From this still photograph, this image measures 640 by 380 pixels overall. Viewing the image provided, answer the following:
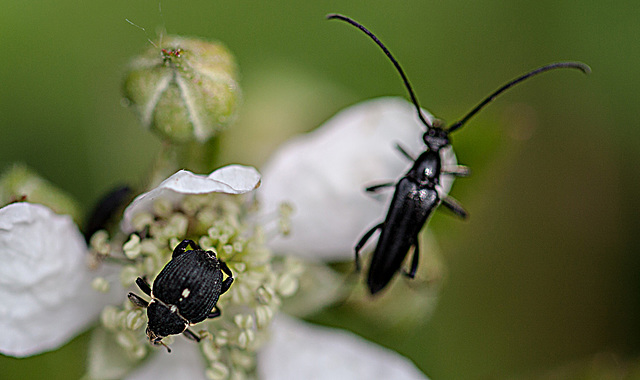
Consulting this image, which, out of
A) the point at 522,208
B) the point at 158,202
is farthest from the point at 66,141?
the point at 522,208

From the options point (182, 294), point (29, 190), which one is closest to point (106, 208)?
point (29, 190)

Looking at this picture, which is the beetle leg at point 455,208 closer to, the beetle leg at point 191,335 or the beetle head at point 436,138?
the beetle head at point 436,138

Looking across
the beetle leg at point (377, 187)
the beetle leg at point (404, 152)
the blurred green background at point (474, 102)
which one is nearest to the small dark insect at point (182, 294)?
the beetle leg at point (377, 187)

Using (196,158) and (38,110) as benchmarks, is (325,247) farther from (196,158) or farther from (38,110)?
(38,110)

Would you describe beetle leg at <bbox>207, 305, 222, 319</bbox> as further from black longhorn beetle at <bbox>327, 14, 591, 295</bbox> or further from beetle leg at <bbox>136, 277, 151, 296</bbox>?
black longhorn beetle at <bbox>327, 14, 591, 295</bbox>

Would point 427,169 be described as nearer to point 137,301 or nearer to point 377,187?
point 377,187
